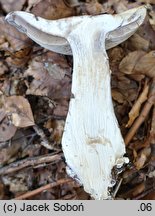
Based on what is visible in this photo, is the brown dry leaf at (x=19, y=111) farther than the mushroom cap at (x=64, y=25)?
Yes

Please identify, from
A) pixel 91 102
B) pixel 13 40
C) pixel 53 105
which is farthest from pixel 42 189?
pixel 13 40

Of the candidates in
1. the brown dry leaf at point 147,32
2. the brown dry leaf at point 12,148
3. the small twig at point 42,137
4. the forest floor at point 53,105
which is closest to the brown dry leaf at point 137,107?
the forest floor at point 53,105

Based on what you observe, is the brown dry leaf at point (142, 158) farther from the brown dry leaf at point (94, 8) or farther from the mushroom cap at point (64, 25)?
the brown dry leaf at point (94, 8)

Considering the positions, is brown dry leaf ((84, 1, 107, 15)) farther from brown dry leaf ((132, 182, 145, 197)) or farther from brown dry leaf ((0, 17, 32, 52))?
brown dry leaf ((132, 182, 145, 197))

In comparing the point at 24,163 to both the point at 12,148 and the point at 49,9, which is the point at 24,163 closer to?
the point at 12,148

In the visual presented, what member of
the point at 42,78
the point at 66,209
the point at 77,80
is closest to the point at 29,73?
the point at 42,78

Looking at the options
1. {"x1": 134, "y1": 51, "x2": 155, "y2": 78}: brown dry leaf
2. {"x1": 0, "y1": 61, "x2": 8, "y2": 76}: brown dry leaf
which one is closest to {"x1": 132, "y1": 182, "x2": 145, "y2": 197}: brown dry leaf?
{"x1": 134, "y1": 51, "x2": 155, "y2": 78}: brown dry leaf

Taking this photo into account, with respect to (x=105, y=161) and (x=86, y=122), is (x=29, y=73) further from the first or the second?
(x=105, y=161)
